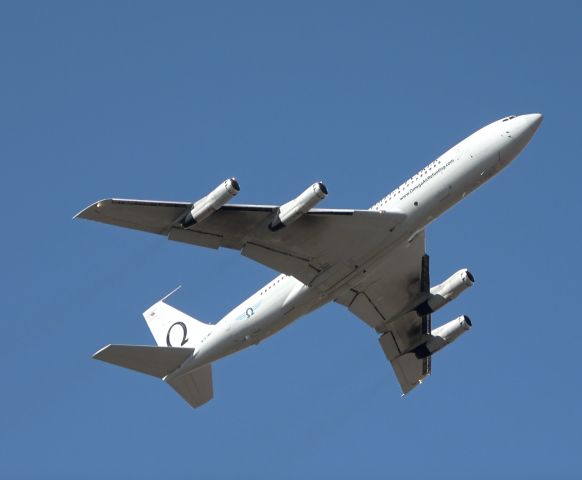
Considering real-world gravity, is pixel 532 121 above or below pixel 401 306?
above

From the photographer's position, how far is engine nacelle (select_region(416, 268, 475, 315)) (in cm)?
7094

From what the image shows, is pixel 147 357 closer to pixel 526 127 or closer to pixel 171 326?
pixel 171 326

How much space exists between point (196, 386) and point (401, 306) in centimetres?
1188

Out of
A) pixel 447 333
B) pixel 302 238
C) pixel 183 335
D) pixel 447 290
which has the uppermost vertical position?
pixel 183 335

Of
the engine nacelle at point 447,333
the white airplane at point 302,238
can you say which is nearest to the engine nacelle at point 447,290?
the white airplane at point 302,238

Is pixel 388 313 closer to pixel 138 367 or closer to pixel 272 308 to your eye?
pixel 272 308

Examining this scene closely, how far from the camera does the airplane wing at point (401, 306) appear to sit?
71.6 metres

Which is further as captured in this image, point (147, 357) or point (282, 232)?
point (147, 357)

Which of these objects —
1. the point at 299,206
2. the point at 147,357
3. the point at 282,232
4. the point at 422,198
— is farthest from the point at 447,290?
the point at 147,357

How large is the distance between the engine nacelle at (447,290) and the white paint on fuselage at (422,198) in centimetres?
684

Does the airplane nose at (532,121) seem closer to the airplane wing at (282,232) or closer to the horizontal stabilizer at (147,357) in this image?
the airplane wing at (282,232)

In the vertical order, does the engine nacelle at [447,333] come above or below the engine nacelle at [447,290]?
below

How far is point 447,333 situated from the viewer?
243 feet

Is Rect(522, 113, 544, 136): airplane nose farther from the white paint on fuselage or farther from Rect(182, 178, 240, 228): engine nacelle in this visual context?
Rect(182, 178, 240, 228): engine nacelle
